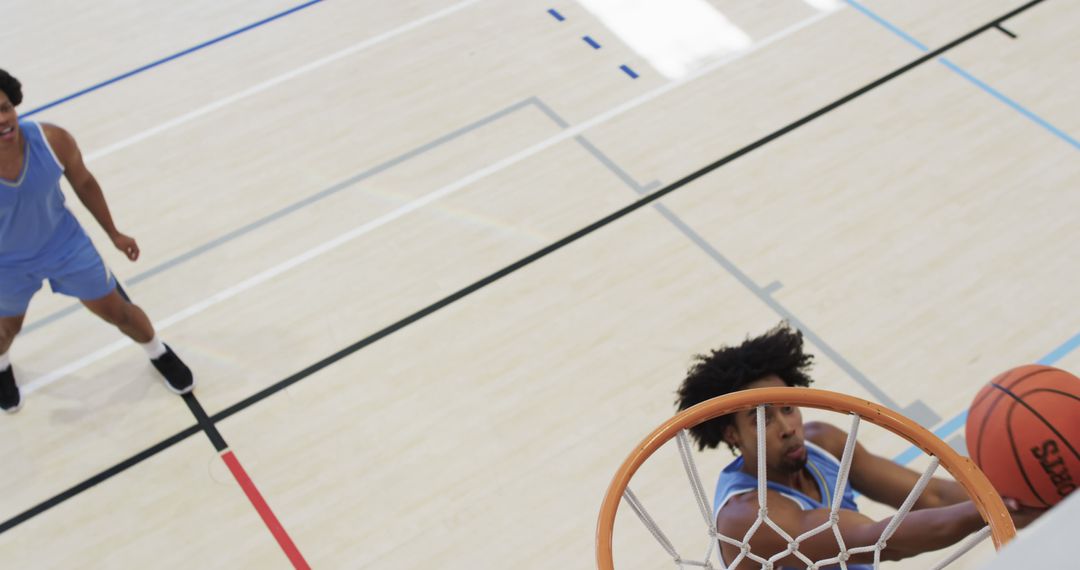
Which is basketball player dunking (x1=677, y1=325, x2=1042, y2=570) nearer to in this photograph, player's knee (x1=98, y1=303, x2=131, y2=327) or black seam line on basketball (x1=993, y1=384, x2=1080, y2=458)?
black seam line on basketball (x1=993, y1=384, x2=1080, y2=458)

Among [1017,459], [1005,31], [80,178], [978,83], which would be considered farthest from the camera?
[1005,31]

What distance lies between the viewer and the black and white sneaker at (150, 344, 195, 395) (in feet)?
13.2

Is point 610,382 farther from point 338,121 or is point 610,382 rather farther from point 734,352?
point 338,121

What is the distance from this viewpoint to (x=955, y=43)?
18.1 feet

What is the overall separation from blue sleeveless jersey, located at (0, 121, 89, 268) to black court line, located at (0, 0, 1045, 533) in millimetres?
904

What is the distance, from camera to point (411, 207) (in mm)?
4785

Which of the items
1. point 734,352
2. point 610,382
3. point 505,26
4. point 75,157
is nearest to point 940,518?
point 734,352

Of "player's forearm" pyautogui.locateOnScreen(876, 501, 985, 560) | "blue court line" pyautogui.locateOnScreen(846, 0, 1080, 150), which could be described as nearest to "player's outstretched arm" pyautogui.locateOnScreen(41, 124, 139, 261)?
"player's forearm" pyautogui.locateOnScreen(876, 501, 985, 560)

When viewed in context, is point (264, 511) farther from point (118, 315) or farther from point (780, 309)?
point (780, 309)

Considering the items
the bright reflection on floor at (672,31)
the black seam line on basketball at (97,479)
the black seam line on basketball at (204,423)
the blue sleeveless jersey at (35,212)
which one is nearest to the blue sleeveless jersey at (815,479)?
the black seam line on basketball at (204,423)

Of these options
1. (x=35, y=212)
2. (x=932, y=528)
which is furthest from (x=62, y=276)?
(x=932, y=528)

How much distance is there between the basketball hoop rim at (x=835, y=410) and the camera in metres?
2.39

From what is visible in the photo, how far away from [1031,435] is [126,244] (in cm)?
310

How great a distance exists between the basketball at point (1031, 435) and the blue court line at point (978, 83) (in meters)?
2.67
